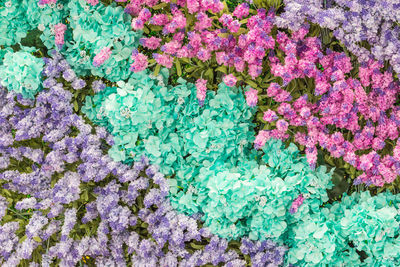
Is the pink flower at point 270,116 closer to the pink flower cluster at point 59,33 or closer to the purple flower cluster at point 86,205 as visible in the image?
the purple flower cluster at point 86,205

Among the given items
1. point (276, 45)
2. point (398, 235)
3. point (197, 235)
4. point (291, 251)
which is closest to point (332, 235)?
point (291, 251)

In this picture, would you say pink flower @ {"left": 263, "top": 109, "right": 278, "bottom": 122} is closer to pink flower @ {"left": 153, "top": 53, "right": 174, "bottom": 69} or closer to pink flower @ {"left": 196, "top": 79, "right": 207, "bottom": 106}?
pink flower @ {"left": 196, "top": 79, "right": 207, "bottom": 106}

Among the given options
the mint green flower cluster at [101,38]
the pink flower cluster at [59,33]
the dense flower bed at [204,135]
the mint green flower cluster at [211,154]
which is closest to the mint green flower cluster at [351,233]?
the dense flower bed at [204,135]

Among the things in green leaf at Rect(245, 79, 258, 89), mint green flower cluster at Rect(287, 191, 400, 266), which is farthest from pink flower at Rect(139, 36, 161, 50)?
mint green flower cluster at Rect(287, 191, 400, 266)

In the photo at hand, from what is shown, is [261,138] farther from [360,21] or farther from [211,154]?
[360,21]

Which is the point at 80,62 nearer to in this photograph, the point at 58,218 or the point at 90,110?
the point at 90,110

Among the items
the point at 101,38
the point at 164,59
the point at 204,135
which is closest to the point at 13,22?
the point at 101,38
